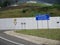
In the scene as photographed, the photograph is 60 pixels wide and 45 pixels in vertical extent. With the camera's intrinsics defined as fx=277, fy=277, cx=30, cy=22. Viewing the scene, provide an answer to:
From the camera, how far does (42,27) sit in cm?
4197

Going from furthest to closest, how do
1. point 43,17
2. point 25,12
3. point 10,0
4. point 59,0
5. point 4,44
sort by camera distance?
point 10,0 → point 59,0 → point 25,12 → point 43,17 → point 4,44

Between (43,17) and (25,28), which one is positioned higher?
(43,17)

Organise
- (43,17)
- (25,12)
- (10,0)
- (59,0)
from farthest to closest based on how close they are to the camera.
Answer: (10,0)
(59,0)
(25,12)
(43,17)

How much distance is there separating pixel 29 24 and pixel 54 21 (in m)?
3.92

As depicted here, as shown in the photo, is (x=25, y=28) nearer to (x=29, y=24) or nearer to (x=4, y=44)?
(x=29, y=24)

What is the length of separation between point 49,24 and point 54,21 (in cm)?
94

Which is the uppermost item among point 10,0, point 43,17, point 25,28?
point 43,17

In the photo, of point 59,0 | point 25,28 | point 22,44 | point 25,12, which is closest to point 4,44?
point 22,44

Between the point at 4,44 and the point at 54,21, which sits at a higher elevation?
the point at 4,44

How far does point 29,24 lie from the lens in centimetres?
4334

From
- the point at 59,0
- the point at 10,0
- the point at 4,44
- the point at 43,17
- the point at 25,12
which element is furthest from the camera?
the point at 10,0

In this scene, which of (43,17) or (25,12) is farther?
(25,12)

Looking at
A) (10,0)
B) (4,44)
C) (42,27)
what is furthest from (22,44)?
(10,0)

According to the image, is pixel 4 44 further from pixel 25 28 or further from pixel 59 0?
pixel 59 0
